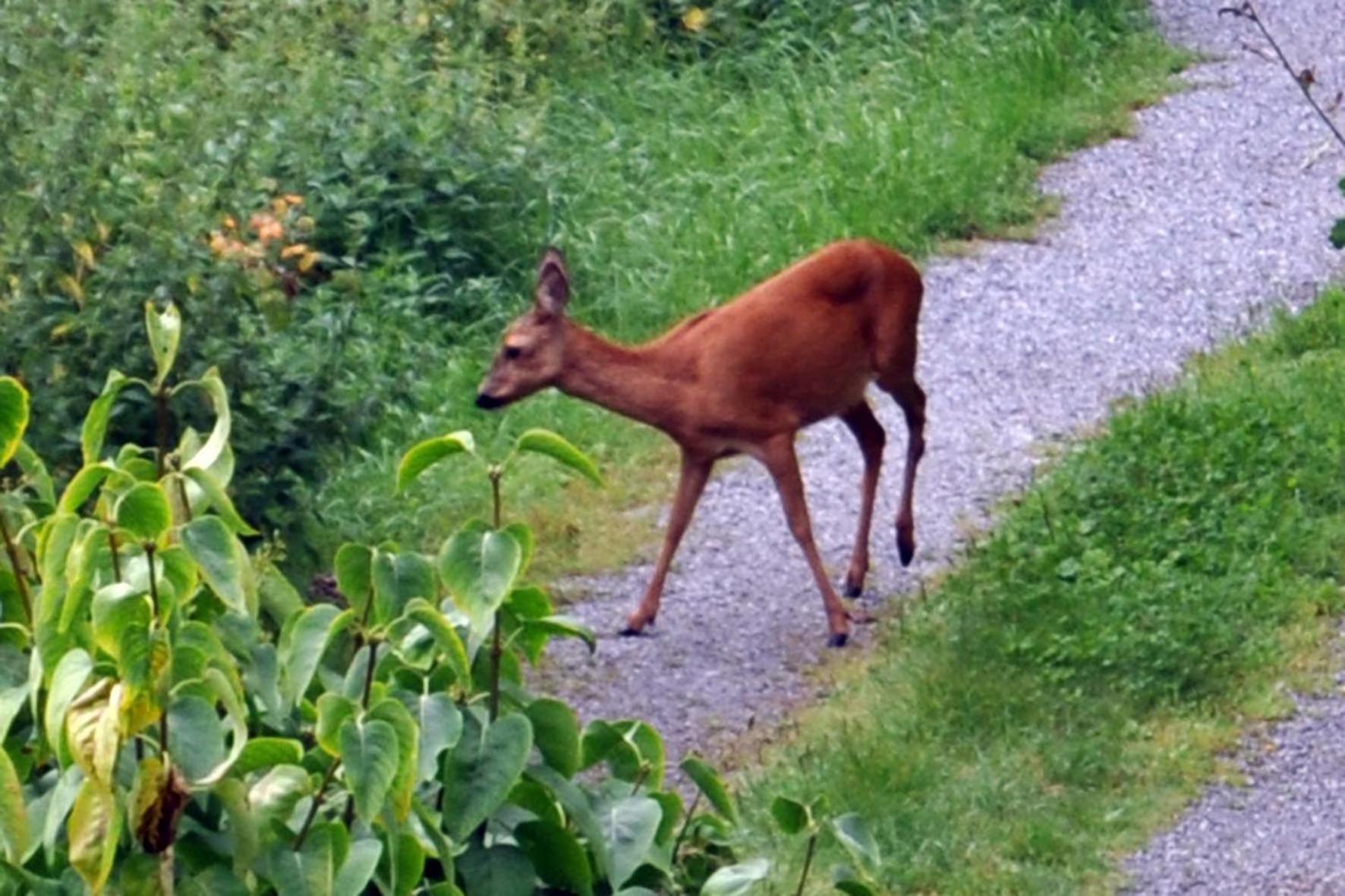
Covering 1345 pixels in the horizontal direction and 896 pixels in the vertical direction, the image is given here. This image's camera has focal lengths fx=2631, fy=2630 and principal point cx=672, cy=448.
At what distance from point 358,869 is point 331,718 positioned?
17cm

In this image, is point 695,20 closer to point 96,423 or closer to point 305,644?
point 96,423

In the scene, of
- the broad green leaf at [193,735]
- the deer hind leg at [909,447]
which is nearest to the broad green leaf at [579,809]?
the broad green leaf at [193,735]

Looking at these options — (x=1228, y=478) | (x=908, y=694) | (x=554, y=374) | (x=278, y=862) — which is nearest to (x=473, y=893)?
(x=278, y=862)

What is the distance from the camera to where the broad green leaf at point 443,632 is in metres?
2.99

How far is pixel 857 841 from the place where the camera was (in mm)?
3225

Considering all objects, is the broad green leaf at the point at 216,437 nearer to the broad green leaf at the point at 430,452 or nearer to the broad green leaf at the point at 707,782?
the broad green leaf at the point at 430,452

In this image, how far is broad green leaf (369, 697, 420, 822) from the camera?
287 cm

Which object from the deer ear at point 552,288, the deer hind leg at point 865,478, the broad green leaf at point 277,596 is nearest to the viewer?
the broad green leaf at point 277,596

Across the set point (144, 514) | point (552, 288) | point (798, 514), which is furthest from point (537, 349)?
point (144, 514)

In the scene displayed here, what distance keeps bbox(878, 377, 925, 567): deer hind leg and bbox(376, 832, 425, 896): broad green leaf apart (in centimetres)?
531

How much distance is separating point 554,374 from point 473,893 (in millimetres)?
4618

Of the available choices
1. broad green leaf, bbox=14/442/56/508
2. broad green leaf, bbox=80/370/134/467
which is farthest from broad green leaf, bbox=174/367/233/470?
broad green leaf, bbox=14/442/56/508

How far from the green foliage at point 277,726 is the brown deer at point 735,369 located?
4.26 m

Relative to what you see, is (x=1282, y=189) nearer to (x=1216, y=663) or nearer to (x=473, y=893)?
(x=1216, y=663)
